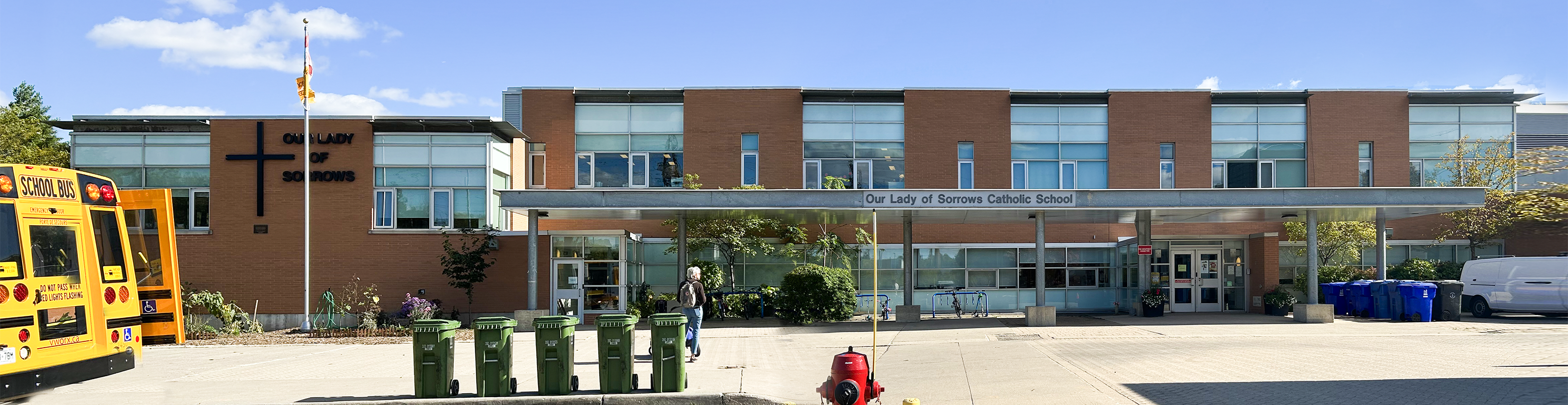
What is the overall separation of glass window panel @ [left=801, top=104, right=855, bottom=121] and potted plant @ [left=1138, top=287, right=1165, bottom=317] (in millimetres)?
9859

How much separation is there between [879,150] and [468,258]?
40.3 ft

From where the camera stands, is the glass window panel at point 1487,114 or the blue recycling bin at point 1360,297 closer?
the blue recycling bin at point 1360,297

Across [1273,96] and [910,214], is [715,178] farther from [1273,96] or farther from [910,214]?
[1273,96]

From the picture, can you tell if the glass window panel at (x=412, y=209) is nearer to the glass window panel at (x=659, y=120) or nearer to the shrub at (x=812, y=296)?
the glass window panel at (x=659, y=120)

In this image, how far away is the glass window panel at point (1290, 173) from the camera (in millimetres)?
31469

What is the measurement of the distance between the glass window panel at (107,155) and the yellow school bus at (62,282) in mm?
14516

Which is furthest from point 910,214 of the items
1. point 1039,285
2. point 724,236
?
point 724,236

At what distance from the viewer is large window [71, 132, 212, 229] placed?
2556 centimetres

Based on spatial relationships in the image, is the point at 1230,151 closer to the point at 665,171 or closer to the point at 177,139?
the point at 665,171

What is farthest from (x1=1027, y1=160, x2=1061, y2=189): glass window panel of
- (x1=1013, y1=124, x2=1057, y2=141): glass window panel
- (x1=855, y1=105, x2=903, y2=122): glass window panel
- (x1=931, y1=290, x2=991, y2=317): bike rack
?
(x1=855, y1=105, x2=903, y2=122): glass window panel

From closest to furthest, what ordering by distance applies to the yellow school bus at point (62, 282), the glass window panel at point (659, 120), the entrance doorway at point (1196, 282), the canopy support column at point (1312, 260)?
1. the yellow school bus at point (62, 282)
2. the canopy support column at point (1312, 260)
3. the entrance doorway at point (1196, 282)
4. the glass window panel at point (659, 120)

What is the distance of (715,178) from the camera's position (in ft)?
99.3

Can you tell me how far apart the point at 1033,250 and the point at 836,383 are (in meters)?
22.4

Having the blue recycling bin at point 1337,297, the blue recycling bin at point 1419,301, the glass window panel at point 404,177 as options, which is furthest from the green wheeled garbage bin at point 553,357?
the blue recycling bin at point 1337,297
